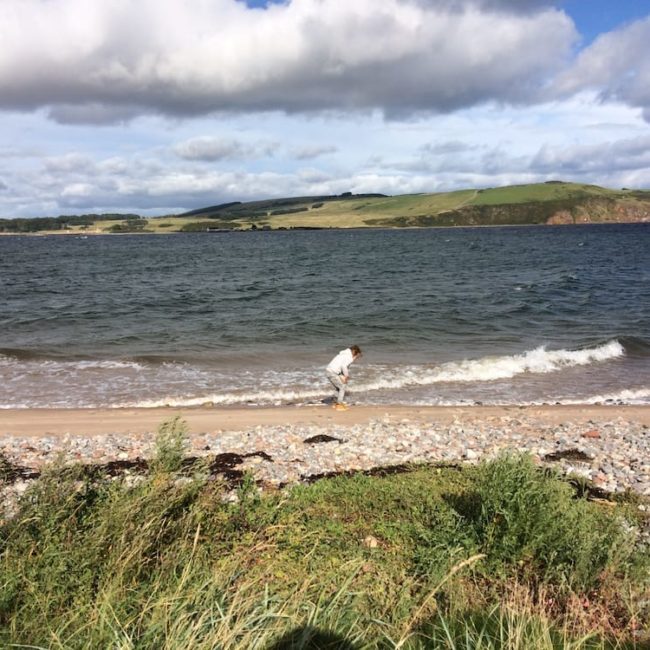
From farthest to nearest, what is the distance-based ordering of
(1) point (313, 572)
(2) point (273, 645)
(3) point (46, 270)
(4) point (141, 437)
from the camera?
(3) point (46, 270), (4) point (141, 437), (1) point (313, 572), (2) point (273, 645)

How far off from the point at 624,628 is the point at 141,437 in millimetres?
9757

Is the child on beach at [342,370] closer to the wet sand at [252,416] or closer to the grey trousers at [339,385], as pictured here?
the grey trousers at [339,385]

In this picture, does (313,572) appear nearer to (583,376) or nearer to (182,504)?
(182,504)

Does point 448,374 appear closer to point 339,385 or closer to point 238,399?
point 339,385

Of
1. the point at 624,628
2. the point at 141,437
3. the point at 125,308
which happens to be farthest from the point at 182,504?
the point at 125,308

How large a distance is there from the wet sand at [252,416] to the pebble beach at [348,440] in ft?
0.09

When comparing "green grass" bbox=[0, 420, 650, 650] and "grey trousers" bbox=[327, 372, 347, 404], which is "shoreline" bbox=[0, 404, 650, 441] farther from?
"green grass" bbox=[0, 420, 650, 650]

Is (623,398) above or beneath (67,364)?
→ beneath

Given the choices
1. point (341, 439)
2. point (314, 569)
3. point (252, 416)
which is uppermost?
point (314, 569)

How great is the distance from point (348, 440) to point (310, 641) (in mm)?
7117

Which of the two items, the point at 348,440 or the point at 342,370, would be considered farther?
the point at 342,370

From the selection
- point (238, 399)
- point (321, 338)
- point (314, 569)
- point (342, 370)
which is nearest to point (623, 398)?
point (342, 370)

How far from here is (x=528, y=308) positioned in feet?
110

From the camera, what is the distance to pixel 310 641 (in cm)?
448
